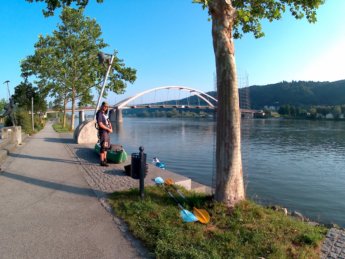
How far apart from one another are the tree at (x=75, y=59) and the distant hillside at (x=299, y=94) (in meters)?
120

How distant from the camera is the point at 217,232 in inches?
155

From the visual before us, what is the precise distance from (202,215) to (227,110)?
1701 millimetres

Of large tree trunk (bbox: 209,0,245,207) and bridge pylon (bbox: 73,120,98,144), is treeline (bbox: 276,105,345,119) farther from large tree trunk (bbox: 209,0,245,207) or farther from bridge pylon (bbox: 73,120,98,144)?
large tree trunk (bbox: 209,0,245,207)

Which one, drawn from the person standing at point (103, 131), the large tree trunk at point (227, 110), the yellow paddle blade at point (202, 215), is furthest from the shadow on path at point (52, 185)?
the large tree trunk at point (227, 110)

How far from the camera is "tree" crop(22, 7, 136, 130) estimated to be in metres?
23.8

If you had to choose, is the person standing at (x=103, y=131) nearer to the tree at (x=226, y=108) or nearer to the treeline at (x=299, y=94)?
the tree at (x=226, y=108)

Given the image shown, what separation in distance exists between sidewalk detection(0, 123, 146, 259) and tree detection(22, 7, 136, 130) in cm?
1785

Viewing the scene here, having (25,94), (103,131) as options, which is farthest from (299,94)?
(103,131)

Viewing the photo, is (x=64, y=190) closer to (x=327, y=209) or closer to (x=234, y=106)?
(x=234, y=106)

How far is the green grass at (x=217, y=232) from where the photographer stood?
347 cm

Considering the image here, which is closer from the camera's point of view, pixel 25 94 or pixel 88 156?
pixel 88 156

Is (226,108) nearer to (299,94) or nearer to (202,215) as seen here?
(202,215)

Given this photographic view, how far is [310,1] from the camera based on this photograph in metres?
5.36

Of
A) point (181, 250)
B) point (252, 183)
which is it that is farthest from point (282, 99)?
point (181, 250)
